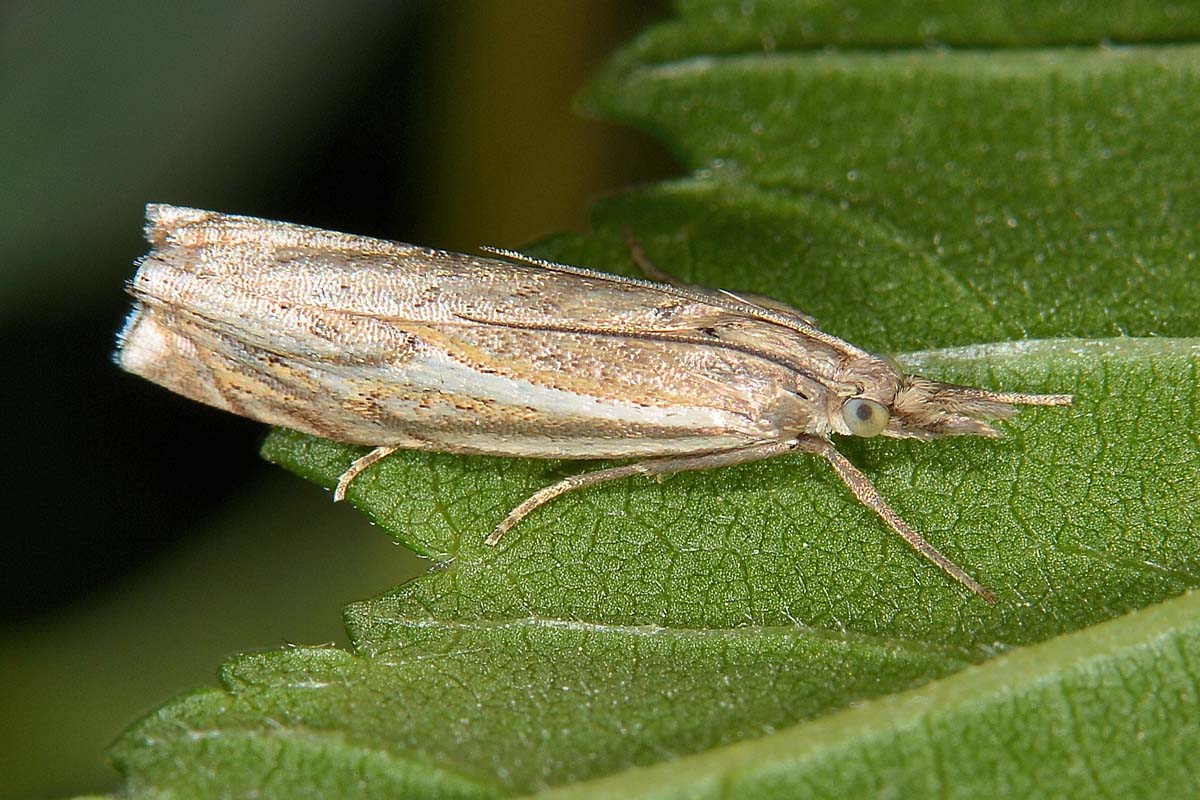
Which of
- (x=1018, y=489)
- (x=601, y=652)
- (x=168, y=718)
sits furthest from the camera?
(x=1018, y=489)

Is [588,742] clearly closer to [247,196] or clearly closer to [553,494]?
[553,494]

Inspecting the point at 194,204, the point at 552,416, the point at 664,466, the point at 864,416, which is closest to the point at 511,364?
the point at 552,416

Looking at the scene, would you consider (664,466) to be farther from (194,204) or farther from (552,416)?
(194,204)

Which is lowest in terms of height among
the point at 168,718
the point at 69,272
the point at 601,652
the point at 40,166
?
the point at 601,652

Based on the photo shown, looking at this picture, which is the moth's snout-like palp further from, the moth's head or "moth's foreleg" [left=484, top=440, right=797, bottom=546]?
"moth's foreleg" [left=484, top=440, right=797, bottom=546]

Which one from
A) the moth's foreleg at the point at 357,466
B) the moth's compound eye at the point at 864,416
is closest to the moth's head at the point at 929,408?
the moth's compound eye at the point at 864,416

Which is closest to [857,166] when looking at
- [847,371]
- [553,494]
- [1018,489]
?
[847,371]

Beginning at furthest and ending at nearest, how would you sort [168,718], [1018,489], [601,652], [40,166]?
[40,166], [1018,489], [601,652], [168,718]
